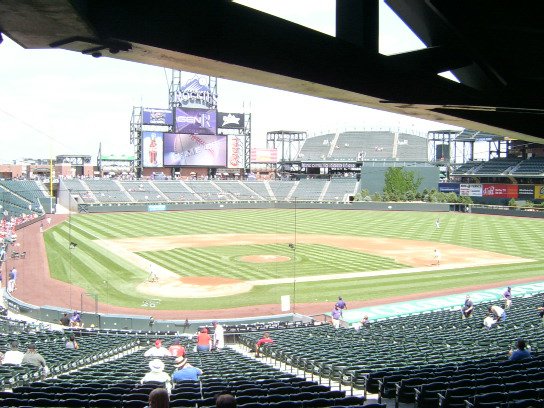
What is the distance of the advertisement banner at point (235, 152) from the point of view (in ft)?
322

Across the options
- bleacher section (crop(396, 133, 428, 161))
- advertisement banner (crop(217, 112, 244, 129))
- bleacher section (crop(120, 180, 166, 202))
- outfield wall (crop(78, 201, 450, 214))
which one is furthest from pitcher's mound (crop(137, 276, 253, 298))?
bleacher section (crop(396, 133, 428, 161))

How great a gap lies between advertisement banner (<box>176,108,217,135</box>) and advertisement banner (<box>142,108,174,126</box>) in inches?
60.2

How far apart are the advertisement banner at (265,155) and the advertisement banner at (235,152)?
82.3 feet

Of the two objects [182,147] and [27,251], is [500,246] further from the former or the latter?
[182,147]

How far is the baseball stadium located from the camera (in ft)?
26.3

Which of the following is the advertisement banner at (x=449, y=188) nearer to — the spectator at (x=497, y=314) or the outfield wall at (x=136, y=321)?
the outfield wall at (x=136, y=321)

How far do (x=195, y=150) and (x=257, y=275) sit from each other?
61665mm

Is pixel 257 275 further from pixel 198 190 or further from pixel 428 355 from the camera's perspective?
pixel 198 190

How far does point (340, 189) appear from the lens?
96375mm

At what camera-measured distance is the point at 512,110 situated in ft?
15.9

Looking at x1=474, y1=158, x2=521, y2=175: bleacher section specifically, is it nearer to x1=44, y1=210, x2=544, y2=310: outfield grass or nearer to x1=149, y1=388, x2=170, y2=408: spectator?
x1=44, y1=210, x2=544, y2=310: outfield grass

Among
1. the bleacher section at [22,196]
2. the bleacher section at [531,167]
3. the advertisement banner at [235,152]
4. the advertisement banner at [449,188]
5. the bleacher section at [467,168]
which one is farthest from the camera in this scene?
the advertisement banner at [235,152]

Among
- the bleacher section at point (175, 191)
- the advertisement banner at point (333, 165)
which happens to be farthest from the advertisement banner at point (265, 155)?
the bleacher section at point (175, 191)

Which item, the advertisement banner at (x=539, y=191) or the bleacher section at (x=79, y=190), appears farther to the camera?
the bleacher section at (x=79, y=190)
